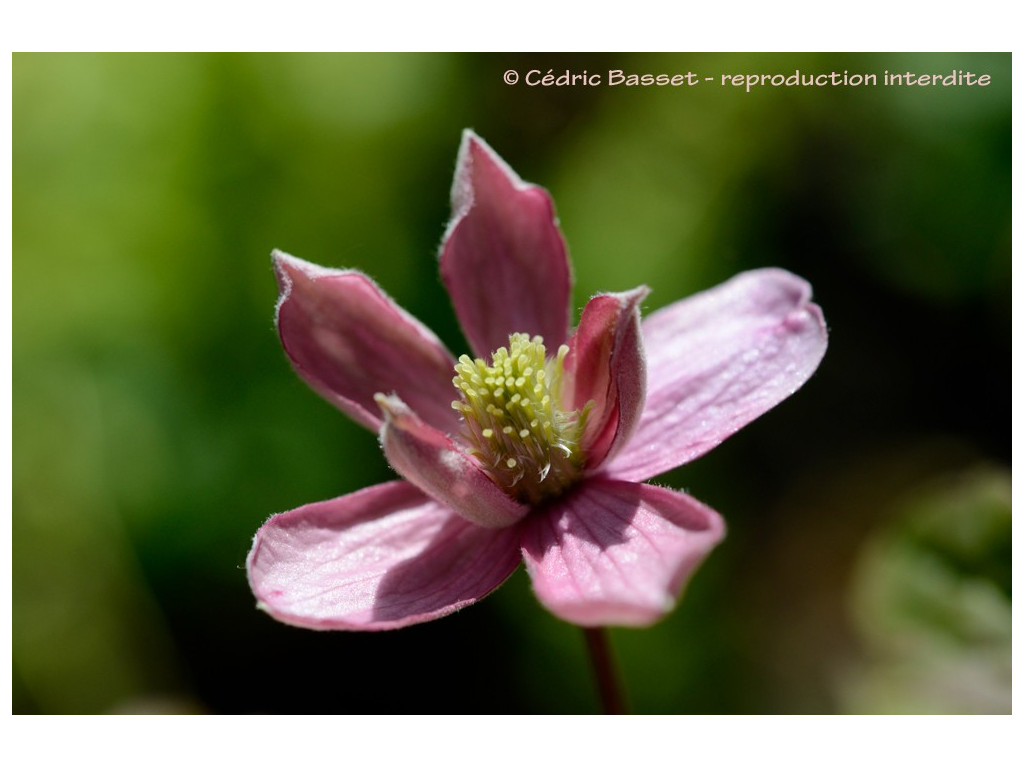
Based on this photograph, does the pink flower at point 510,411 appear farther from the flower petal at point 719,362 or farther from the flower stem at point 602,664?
the flower stem at point 602,664

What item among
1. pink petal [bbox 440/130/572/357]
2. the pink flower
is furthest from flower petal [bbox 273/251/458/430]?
pink petal [bbox 440/130/572/357]

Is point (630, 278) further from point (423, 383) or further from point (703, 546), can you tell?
point (703, 546)

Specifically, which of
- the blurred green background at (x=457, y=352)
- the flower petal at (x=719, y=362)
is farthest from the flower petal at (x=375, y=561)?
the blurred green background at (x=457, y=352)

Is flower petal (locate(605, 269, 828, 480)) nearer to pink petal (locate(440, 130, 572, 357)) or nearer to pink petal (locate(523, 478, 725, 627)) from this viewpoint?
pink petal (locate(523, 478, 725, 627))

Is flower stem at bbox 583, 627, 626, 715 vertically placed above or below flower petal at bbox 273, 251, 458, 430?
below

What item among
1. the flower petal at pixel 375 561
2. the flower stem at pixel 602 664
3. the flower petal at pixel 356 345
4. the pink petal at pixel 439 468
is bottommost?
the flower stem at pixel 602 664

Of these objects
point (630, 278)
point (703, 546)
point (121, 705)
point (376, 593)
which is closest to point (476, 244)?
point (376, 593)
